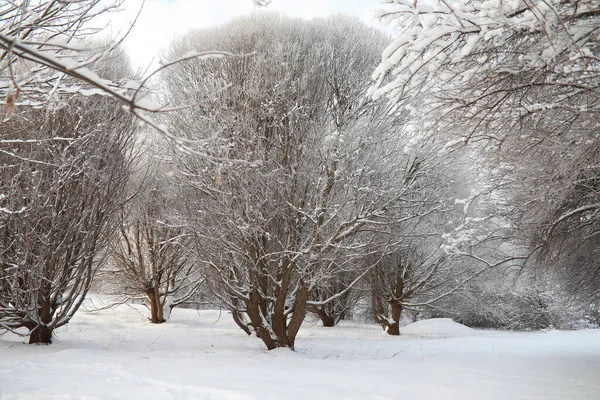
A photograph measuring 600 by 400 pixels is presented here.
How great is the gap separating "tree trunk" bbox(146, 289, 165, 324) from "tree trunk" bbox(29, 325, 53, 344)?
23.6ft

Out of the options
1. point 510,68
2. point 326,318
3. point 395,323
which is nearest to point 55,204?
point 510,68

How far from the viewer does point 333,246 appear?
813cm

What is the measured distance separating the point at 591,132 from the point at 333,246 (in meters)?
5.00

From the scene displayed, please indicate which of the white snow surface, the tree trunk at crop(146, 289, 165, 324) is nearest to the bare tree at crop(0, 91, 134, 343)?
the tree trunk at crop(146, 289, 165, 324)

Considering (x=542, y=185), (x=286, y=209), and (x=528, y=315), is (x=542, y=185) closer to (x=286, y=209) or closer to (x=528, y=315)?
(x=286, y=209)

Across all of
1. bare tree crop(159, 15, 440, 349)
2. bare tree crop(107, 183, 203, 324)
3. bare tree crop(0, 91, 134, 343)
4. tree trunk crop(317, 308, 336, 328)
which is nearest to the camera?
bare tree crop(0, 91, 134, 343)

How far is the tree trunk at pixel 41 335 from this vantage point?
25.0ft

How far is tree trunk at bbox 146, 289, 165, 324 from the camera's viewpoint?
14905mm

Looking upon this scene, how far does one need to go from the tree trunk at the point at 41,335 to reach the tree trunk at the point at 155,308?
7.20 metres

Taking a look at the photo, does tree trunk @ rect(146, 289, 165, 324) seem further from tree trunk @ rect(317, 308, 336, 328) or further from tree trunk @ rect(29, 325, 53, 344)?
tree trunk @ rect(29, 325, 53, 344)

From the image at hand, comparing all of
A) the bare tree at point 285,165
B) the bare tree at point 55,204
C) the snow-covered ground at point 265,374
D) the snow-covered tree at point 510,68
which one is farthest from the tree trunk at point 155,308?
the snow-covered tree at point 510,68

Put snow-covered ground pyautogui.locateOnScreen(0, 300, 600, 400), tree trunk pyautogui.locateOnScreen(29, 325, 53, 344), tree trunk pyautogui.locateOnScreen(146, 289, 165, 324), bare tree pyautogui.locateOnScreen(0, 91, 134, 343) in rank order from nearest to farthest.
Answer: snow-covered ground pyautogui.locateOnScreen(0, 300, 600, 400)
bare tree pyautogui.locateOnScreen(0, 91, 134, 343)
tree trunk pyautogui.locateOnScreen(29, 325, 53, 344)
tree trunk pyautogui.locateOnScreen(146, 289, 165, 324)

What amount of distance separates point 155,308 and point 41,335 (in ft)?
24.2

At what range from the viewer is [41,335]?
7.68 m
